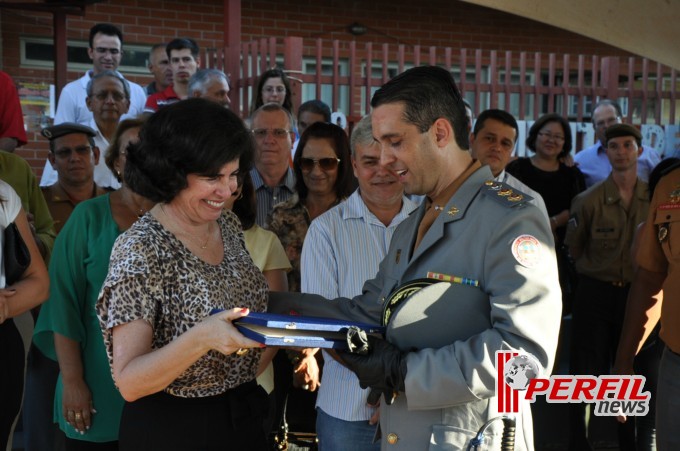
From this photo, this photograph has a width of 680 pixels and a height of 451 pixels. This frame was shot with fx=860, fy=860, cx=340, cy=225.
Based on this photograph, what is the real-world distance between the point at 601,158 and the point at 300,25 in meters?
4.97

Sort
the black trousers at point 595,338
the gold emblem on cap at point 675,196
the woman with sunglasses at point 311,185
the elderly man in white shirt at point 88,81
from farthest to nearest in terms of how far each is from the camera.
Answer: the elderly man in white shirt at point 88,81 → the black trousers at point 595,338 → the woman with sunglasses at point 311,185 → the gold emblem on cap at point 675,196

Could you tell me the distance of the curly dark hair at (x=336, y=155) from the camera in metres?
4.44

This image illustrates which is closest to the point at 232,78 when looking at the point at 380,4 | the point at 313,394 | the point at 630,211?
the point at 380,4

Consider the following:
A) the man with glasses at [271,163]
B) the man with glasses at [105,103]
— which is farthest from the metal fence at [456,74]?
the man with glasses at [271,163]

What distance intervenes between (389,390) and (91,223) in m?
1.64

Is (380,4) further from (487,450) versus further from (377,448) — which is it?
(487,450)

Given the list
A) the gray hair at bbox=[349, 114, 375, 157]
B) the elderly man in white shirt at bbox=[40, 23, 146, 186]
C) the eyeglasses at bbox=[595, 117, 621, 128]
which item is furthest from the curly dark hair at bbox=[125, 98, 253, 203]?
the eyeglasses at bbox=[595, 117, 621, 128]

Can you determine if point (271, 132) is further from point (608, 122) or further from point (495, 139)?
point (608, 122)

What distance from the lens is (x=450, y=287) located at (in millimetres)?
2275

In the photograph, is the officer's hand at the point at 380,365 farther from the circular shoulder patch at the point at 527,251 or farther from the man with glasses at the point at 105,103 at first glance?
the man with glasses at the point at 105,103

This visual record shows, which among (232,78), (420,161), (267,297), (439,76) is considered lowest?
(267,297)

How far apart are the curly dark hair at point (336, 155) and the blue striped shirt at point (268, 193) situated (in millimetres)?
496

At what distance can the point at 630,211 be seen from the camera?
19.5 ft

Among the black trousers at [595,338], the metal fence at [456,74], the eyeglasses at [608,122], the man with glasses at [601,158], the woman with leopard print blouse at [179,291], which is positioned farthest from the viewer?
the metal fence at [456,74]
